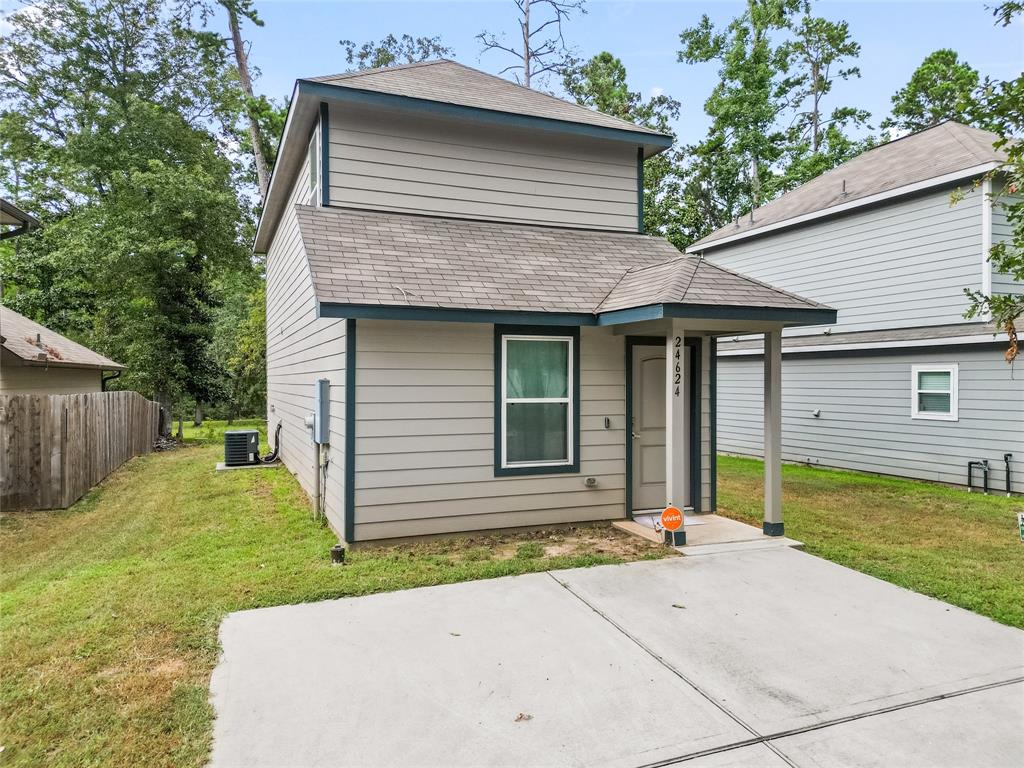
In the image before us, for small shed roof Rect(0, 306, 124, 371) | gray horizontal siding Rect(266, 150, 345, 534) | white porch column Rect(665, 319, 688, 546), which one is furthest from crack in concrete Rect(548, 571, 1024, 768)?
small shed roof Rect(0, 306, 124, 371)

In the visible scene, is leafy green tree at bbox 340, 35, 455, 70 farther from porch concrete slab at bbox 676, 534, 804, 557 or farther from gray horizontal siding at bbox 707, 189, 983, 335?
porch concrete slab at bbox 676, 534, 804, 557

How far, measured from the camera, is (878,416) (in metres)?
11.2

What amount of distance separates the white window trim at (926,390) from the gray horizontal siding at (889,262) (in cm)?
85

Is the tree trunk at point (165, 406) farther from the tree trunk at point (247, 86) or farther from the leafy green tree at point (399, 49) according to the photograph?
the leafy green tree at point (399, 49)

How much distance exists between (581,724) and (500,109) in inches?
266

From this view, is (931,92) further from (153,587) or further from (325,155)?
(153,587)

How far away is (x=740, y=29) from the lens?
21844 millimetres

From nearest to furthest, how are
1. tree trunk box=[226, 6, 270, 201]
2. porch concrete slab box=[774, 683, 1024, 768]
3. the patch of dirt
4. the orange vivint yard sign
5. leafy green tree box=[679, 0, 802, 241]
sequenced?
porch concrete slab box=[774, 683, 1024, 768]
the patch of dirt
the orange vivint yard sign
tree trunk box=[226, 6, 270, 201]
leafy green tree box=[679, 0, 802, 241]

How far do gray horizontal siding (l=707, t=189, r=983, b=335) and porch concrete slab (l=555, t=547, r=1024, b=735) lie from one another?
749 centimetres

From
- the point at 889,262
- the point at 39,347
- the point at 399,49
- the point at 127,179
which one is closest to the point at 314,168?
the point at 39,347

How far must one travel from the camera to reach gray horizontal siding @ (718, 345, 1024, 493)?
30.7 ft

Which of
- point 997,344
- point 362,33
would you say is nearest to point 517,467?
point 997,344

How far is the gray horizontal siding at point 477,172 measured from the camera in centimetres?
691

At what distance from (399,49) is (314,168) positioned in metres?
→ 22.1
